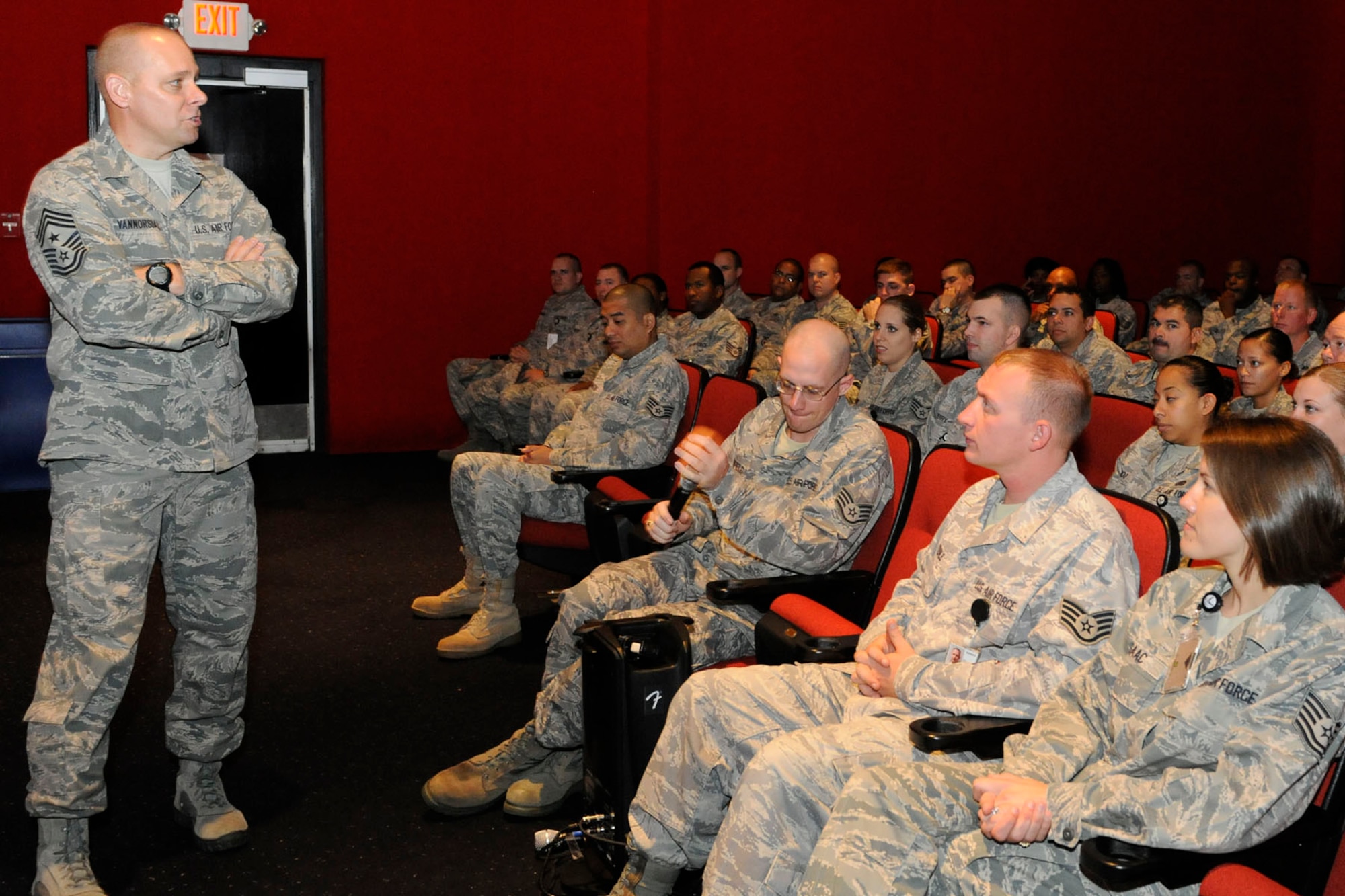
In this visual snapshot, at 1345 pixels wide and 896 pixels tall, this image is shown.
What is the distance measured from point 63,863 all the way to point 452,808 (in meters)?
0.83

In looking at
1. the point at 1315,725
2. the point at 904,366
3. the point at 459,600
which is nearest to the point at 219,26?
the point at 459,600

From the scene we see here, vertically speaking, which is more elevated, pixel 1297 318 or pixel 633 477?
pixel 1297 318

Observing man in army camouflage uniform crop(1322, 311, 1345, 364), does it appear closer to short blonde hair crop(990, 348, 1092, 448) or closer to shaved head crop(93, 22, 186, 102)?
short blonde hair crop(990, 348, 1092, 448)

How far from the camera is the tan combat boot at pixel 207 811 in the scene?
2691 millimetres

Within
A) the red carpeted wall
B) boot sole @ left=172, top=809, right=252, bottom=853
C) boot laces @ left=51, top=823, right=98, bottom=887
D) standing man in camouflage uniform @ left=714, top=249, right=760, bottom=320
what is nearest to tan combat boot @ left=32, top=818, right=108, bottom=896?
boot laces @ left=51, top=823, right=98, bottom=887

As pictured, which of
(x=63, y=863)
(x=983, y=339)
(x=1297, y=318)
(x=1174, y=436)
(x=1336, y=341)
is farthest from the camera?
(x=1297, y=318)

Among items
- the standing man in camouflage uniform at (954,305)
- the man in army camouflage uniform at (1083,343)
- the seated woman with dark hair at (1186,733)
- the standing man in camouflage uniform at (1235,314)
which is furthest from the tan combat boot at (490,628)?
the standing man in camouflage uniform at (1235,314)

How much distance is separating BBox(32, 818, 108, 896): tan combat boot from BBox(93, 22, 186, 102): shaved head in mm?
1505

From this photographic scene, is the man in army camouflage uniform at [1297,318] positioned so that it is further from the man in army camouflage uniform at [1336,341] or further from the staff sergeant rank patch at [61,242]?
the staff sergeant rank patch at [61,242]

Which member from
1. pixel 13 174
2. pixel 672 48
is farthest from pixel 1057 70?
pixel 13 174

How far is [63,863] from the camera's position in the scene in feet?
8.04

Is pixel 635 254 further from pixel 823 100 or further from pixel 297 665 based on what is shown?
pixel 297 665

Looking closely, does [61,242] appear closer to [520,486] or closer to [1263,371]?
[520,486]

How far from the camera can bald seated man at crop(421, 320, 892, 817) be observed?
2.75 metres
